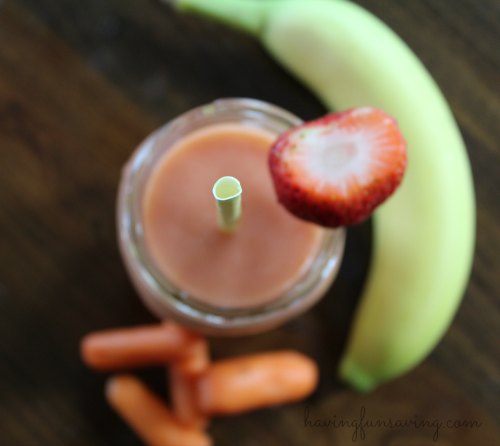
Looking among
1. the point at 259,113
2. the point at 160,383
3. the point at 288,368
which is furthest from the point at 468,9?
the point at 160,383

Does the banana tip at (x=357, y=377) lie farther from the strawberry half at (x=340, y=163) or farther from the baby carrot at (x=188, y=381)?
the strawberry half at (x=340, y=163)

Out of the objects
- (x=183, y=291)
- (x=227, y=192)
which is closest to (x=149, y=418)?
(x=183, y=291)

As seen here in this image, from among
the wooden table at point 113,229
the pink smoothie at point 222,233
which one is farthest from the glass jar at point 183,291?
the wooden table at point 113,229

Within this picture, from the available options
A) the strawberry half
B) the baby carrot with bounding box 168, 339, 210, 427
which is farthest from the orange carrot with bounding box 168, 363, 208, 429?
the strawberry half

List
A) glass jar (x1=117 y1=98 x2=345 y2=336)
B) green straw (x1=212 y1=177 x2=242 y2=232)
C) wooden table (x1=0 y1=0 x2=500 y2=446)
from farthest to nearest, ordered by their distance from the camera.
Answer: wooden table (x1=0 y1=0 x2=500 y2=446) → glass jar (x1=117 y1=98 x2=345 y2=336) → green straw (x1=212 y1=177 x2=242 y2=232)

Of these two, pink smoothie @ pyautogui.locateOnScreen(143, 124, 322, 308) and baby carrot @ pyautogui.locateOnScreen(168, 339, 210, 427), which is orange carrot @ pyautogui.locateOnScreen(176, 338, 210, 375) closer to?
baby carrot @ pyautogui.locateOnScreen(168, 339, 210, 427)

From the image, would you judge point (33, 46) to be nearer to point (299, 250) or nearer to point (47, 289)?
point (47, 289)

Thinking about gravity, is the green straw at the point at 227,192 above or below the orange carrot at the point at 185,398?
above
